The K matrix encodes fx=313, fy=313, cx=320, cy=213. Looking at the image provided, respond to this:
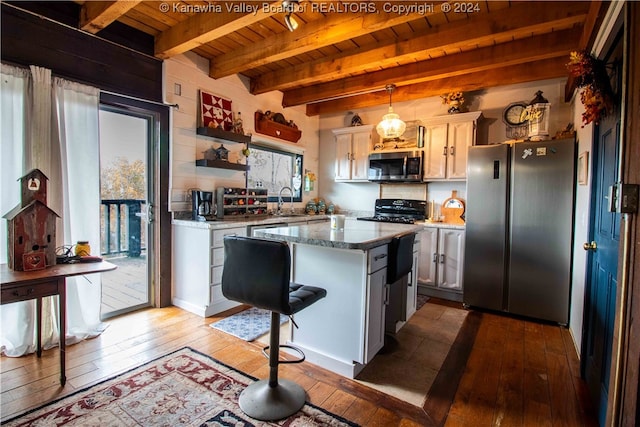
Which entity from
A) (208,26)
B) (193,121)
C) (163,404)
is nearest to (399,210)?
(193,121)

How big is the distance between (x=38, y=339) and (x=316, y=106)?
4.34 meters

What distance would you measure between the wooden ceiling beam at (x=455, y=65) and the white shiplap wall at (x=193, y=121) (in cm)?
89

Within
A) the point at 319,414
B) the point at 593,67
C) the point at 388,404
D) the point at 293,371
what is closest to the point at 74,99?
the point at 293,371

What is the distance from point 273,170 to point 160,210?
1.83 meters

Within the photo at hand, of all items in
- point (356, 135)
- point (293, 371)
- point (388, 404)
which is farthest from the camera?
point (356, 135)

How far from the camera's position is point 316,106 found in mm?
5078

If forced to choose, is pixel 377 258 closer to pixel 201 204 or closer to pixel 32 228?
pixel 201 204

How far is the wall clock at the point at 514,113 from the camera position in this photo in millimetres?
3745

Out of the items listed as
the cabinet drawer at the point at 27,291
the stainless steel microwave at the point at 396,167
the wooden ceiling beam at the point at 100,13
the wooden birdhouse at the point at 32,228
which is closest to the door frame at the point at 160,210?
the wooden ceiling beam at the point at 100,13

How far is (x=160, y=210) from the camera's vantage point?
10.5 ft

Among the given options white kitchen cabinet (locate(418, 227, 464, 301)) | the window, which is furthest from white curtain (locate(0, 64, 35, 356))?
white kitchen cabinet (locate(418, 227, 464, 301))

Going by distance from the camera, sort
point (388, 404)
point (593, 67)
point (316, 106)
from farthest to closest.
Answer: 1. point (316, 106)
2. point (388, 404)
3. point (593, 67)

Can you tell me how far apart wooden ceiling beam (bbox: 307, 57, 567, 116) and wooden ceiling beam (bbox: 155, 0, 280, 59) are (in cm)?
239

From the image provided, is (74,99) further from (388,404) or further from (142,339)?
(388,404)
